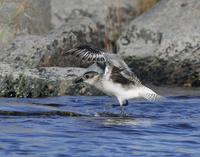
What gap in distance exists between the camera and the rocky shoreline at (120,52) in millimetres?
13422

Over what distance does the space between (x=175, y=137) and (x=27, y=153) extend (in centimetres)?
204

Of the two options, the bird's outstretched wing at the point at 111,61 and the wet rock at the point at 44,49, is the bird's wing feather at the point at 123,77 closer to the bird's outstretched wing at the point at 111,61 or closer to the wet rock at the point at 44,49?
the bird's outstretched wing at the point at 111,61

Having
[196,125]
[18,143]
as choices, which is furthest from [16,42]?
[18,143]

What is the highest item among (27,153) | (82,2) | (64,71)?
(82,2)

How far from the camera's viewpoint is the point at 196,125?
Result: 1074 cm

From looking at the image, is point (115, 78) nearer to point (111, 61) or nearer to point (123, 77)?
point (123, 77)

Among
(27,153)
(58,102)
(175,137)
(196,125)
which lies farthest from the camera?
(58,102)

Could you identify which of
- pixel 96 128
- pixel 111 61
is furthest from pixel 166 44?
pixel 96 128

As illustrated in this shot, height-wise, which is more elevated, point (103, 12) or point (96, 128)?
point (103, 12)

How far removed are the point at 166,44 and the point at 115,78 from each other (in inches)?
149

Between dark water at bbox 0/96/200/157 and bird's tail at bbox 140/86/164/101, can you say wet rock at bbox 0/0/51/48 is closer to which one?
dark water at bbox 0/96/200/157

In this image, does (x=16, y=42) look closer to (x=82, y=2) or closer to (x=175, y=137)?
(x=82, y=2)

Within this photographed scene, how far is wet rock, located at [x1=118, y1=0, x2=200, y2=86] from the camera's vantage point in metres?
15.1

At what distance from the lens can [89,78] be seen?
12375 millimetres
